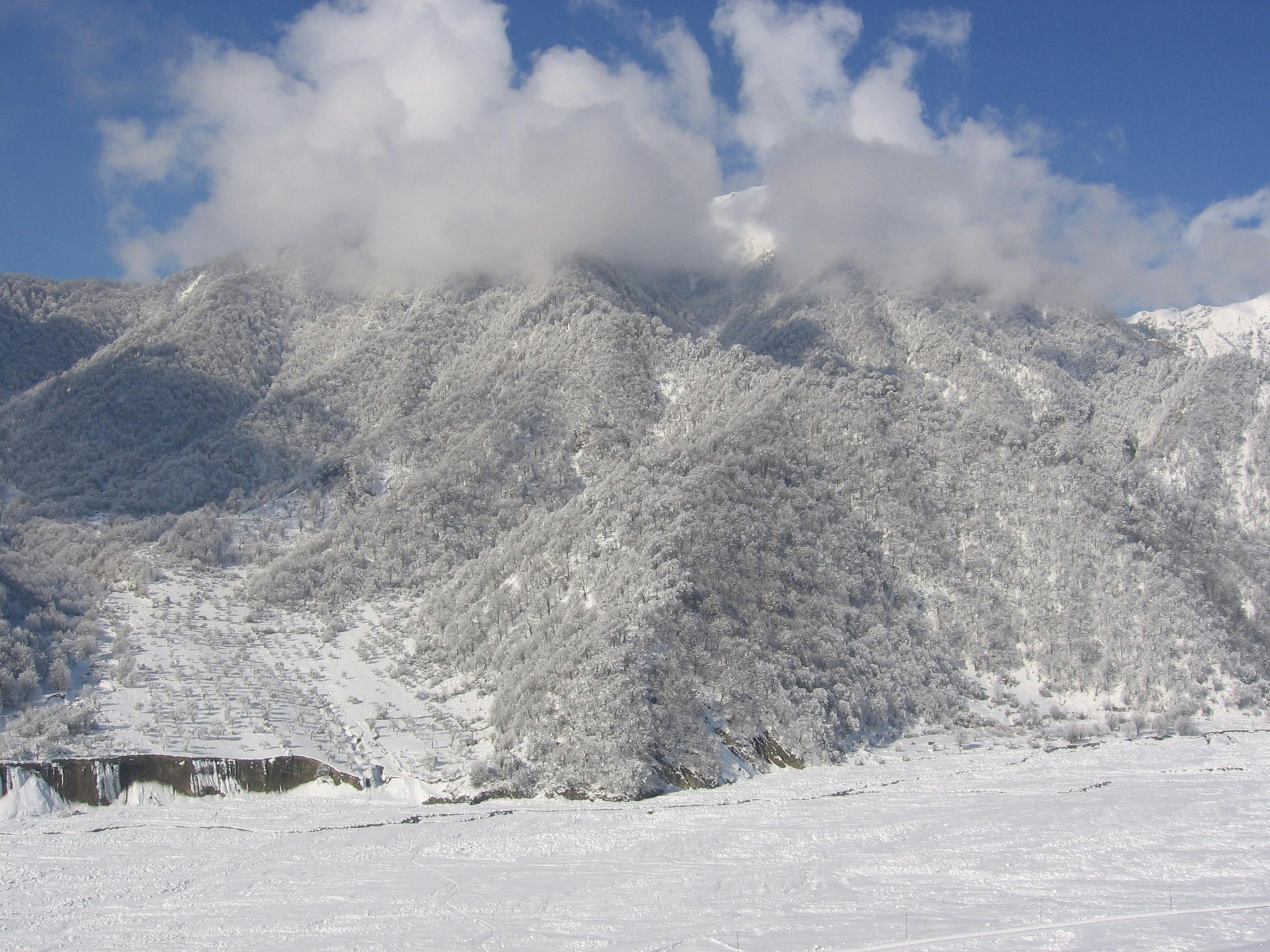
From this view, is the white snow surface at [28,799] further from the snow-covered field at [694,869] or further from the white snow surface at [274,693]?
the white snow surface at [274,693]

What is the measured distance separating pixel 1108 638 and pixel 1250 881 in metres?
45.2

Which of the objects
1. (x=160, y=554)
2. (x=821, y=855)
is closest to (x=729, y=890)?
(x=821, y=855)

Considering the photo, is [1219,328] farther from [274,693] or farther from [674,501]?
[274,693]

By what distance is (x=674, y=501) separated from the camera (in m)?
68.9

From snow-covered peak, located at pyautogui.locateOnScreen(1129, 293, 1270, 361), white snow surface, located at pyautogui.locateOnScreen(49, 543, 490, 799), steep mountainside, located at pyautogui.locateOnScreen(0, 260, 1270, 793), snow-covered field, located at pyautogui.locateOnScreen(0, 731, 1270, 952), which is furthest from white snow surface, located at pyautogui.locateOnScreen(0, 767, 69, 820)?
snow-covered peak, located at pyautogui.locateOnScreen(1129, 293, 1270, 361)

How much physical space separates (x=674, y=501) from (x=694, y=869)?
4064 cm

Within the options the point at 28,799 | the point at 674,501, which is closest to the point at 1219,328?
the point at 674,501

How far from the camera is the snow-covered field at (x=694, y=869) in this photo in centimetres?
2295

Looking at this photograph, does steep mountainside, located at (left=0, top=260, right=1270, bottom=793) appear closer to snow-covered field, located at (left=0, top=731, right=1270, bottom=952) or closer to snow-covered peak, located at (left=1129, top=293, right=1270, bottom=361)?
snow-covered field, located at (left=0, top=731, right=1270, bottom=952)

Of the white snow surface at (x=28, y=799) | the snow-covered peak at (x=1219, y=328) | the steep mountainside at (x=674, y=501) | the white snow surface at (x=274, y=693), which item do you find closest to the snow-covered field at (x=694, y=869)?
the white snow surface at (x=28, y=799)

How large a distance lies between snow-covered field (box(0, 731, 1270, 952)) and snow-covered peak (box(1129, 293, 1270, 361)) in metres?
→ 147

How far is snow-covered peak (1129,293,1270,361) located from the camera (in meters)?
165

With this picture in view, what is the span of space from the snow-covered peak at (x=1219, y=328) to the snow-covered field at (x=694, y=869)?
482 feet

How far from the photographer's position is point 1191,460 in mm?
104938
